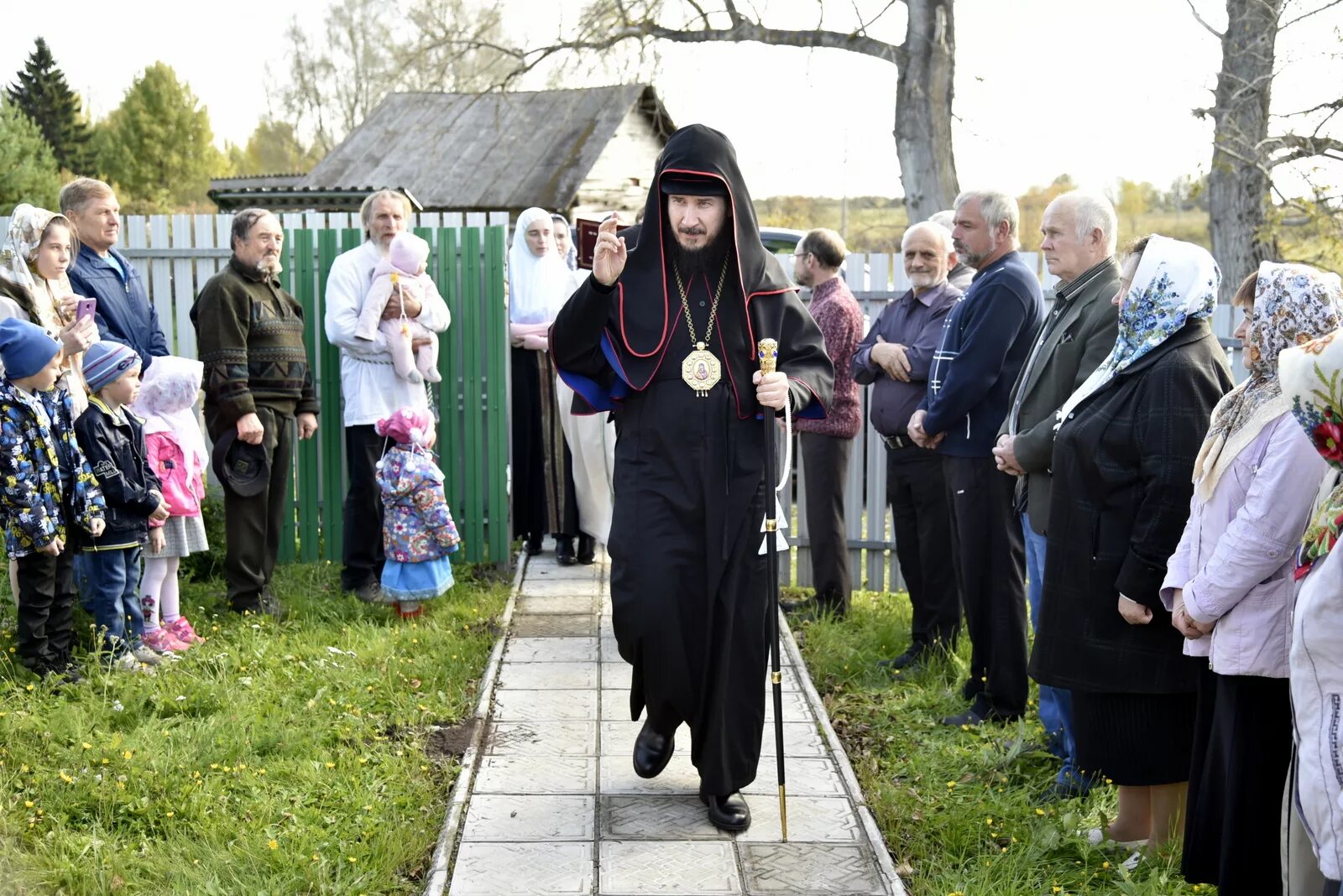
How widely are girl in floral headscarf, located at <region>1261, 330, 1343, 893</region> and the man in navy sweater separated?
2.58 meters

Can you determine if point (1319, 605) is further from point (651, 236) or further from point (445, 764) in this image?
point (445, 764)

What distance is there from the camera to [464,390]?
330 inches

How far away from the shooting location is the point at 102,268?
6.46 m

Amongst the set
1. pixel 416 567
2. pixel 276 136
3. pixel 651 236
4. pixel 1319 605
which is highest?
pixel 276 136

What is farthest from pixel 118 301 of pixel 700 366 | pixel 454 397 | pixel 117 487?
pixel 700 366

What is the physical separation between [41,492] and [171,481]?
92cm

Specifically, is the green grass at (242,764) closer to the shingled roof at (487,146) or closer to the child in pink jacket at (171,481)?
the child in pink jacket at (171,481)

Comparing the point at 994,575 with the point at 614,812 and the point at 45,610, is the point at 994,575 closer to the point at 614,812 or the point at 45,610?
the point at 614,812

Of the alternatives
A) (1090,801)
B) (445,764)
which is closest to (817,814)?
(1090,801)

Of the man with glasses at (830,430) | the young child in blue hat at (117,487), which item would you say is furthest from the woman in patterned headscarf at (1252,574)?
the young child in blue hat at (117,487)

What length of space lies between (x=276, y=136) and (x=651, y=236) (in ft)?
185

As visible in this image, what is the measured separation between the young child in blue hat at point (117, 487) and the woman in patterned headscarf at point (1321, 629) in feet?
15.6

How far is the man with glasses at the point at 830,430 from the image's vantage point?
7.08 meters

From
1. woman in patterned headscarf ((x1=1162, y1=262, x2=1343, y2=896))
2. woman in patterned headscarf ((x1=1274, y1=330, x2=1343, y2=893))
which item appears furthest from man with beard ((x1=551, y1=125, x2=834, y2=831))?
woman in patterned headscarf ((x1=1274, y1=330, x2=1343, y2=893))
